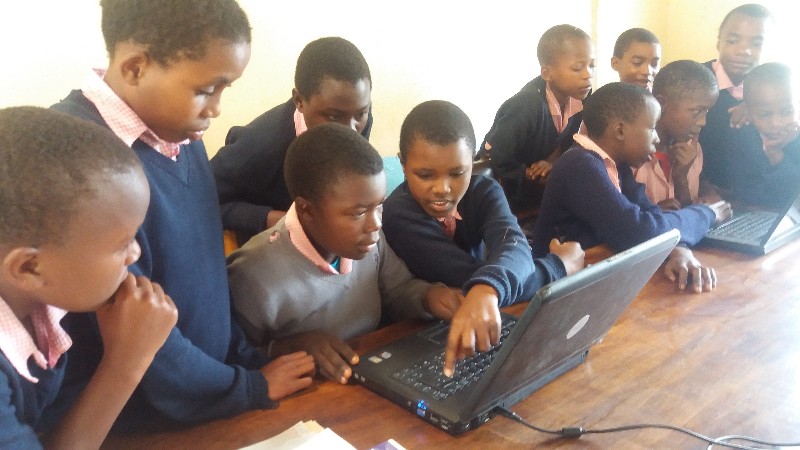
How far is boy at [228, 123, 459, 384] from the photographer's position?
1.14m

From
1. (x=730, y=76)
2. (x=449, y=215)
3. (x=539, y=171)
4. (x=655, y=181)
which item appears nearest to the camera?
(x=449, y=215)

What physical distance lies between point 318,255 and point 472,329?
1.17 feet

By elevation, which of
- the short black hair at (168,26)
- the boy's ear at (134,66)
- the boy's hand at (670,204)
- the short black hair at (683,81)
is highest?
the short black hair at (168,26)

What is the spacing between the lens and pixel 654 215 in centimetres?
159

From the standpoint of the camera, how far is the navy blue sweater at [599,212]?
1.53 m

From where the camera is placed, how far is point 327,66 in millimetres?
1563

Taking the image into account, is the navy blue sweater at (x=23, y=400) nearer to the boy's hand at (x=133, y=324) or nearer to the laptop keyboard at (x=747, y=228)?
the boy's hand at (x=133, y=324)

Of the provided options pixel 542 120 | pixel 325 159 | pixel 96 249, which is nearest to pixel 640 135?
pixel 542 120

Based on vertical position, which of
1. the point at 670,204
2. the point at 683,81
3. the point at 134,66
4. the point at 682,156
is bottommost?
the point at 670,204

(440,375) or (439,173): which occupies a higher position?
(439,173)

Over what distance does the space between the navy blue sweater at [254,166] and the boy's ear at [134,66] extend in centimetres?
78

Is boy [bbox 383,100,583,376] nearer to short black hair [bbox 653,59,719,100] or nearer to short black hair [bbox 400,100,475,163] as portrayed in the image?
short black hair [bbox 400,100,475,163]

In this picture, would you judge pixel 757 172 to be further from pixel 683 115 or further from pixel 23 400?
pixel 23 400

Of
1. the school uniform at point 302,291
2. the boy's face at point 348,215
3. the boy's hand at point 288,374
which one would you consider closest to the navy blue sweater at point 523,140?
the school uniform at point 302,291
